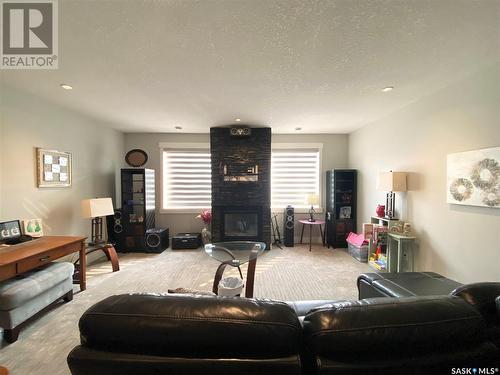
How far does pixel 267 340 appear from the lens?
711 millimetres

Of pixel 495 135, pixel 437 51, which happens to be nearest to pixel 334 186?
pixel 495 135

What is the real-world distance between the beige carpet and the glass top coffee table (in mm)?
469

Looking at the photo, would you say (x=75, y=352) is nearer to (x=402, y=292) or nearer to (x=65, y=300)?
(x=402, y=292)

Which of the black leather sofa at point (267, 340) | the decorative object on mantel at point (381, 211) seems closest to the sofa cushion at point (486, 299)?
the black leather sofa at point (267, 340)

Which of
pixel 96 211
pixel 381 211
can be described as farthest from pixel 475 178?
pixel 96 211

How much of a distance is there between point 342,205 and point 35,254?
4.72 meters

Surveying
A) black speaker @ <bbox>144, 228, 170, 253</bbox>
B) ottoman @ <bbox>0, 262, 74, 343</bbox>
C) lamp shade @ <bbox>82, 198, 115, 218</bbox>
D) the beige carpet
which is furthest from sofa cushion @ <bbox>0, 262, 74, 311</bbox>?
black speaker @ <bbox>144, 228, 170, 253</bbox>

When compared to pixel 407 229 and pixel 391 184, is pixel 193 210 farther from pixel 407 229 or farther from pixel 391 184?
pixel 407 229

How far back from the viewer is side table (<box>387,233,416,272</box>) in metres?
3.03

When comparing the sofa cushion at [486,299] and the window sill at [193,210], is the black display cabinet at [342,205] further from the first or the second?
the sofa cushion at [486,299]

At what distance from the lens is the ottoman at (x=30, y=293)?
6.17 feet

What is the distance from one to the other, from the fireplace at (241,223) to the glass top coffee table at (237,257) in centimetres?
140

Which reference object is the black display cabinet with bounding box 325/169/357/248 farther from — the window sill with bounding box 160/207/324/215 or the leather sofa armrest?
the leather sofa armrest

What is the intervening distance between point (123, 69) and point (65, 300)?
261cm
